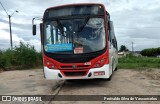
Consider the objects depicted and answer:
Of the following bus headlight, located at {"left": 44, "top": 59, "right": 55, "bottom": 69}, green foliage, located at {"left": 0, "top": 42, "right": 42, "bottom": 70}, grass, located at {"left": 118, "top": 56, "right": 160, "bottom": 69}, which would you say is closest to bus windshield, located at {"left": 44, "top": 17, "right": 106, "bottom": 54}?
bus headlight, located at {"left": 44, "top": 59, "right": 55, "bottom": 69}

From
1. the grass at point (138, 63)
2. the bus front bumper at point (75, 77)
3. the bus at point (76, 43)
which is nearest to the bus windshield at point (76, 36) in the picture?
the bus at point (76, 43)

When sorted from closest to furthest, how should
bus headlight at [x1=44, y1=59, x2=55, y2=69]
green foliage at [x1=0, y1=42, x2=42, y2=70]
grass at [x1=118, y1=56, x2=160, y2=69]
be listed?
bus headlight at [x1=44, y1=59, x2=55, y2=69] → grass at [x1=118, y1=56, x2=160, y2=69] → green foliage at [x1=0, y1=42, x2=42, y2=70]

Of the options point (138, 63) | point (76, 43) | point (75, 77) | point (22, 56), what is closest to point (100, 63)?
point (75, 77)

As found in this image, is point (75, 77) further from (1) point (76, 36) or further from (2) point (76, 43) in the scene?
(1) point (76, 36)

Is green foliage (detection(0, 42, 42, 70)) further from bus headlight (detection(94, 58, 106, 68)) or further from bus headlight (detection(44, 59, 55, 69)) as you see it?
bus headlight (detection(94, 58, 106, 68))

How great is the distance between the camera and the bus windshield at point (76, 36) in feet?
44.2

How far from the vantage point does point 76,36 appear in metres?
13.6

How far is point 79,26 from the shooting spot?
44.9ft

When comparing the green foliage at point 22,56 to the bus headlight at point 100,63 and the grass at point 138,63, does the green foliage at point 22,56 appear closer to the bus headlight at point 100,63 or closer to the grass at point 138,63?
the grass at point 138,63

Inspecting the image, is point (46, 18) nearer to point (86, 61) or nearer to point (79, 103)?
point (86, 61)

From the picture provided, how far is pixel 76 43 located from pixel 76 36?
0.31 meters

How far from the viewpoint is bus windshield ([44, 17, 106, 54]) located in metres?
13.5

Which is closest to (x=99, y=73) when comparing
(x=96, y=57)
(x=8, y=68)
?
(x=96, y=57)

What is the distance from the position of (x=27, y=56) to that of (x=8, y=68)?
296 centimetres
